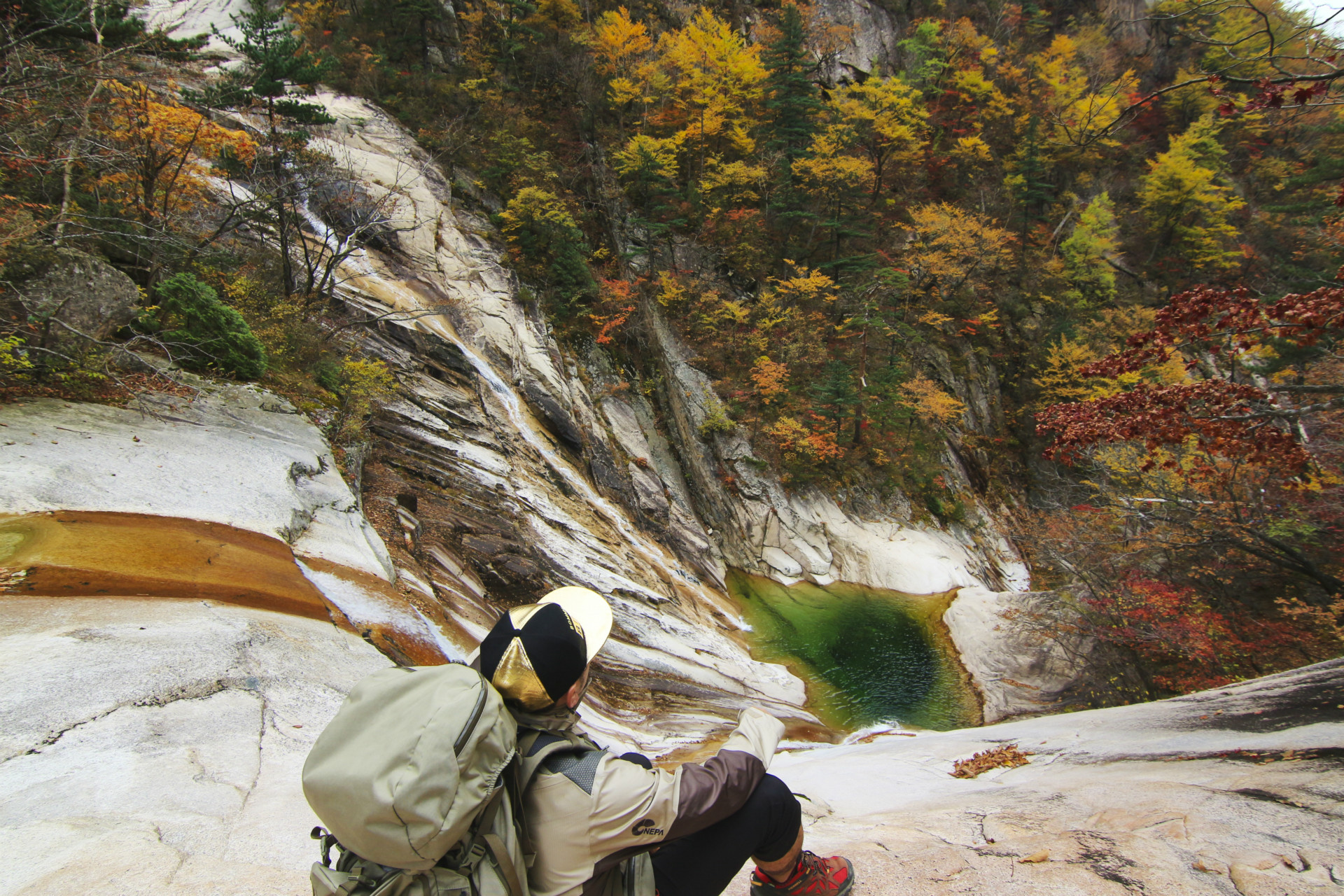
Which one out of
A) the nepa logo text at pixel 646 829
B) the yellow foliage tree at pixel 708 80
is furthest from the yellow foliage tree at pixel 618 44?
the nepa logo text at pixel 646 829

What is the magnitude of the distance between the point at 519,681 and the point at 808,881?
1.73 metres

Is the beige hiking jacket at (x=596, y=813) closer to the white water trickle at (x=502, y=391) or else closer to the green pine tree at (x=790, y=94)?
the white water trickle at (x=502, y=391)

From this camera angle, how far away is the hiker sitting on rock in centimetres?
165

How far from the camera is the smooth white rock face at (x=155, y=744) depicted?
2242 millimetres

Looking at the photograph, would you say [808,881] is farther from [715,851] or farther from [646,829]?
[646,829]

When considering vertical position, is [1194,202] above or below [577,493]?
above

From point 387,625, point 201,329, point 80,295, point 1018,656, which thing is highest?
point 1018,656

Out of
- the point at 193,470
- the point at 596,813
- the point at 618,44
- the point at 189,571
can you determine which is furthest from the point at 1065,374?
the point at 189,571

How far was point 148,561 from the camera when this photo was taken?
4465 mm

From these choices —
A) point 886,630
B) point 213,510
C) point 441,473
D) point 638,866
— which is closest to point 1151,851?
point 638,866

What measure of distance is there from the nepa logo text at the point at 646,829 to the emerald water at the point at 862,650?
998 centimetres

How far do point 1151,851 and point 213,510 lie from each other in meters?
7.53

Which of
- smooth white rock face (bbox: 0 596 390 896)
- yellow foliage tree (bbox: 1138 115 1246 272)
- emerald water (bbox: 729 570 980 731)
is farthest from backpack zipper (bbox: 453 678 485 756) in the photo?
yellow foliage tree (bbox: 1138 115 1246 272)

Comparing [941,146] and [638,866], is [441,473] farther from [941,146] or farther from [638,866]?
[941,146]
